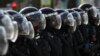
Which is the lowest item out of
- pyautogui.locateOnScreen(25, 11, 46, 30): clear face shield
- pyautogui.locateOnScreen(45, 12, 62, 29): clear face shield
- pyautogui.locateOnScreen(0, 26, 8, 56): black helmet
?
pyautogui.locateOnScreen(45, 12, 62, 29): clear face shield

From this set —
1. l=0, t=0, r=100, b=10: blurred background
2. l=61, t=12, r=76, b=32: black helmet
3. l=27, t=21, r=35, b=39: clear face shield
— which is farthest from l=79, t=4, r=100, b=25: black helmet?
l=27, t=21, r=35, b=39: clear face shield

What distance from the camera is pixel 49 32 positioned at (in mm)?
7621

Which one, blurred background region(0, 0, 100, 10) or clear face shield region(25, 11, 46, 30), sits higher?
clear face shield region(25, 11, 46, 30)

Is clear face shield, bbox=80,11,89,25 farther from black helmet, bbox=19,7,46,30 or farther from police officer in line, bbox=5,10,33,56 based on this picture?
police officer in line, bbox=5,10,33,56

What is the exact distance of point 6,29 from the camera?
18.5ft

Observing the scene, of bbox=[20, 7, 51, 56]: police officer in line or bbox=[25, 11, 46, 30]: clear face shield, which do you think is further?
bbox=[25, 11, 46, 30]: clear face shield

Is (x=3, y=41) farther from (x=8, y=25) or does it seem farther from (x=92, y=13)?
(x=92, y=13)

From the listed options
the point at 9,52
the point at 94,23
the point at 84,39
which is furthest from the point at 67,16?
the point at 9,52

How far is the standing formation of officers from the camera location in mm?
5923

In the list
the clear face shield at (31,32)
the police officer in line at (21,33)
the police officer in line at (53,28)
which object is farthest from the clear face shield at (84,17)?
the police officer in line at (21,33)

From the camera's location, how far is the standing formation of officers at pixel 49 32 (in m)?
5.92

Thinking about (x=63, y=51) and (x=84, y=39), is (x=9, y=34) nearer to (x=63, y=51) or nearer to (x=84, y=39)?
(x=63, y=51)

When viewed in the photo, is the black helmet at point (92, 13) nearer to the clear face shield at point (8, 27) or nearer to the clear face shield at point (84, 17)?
the clear face shield at point (84, 17)

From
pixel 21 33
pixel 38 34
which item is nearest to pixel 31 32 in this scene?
pixel 21 33
